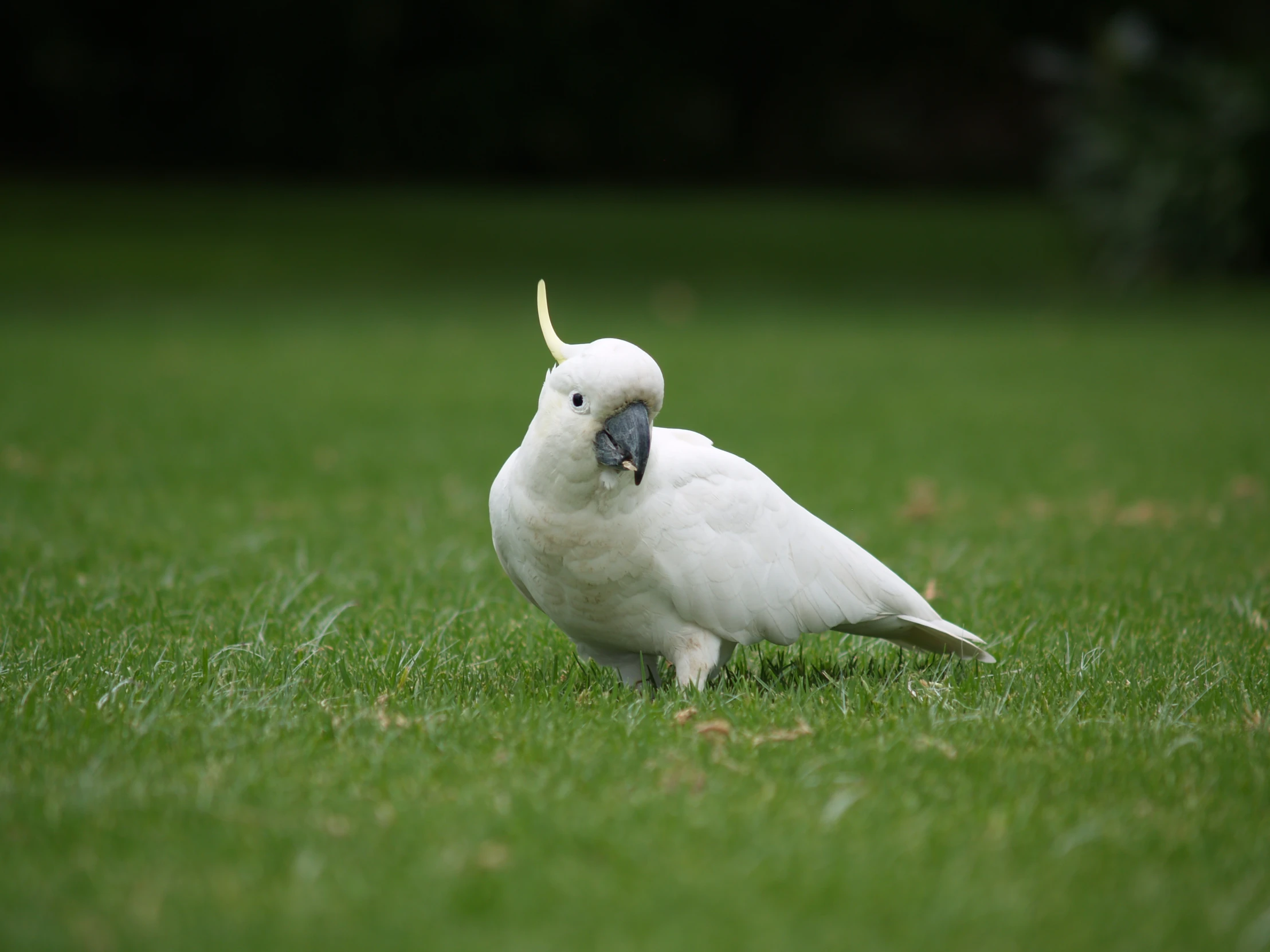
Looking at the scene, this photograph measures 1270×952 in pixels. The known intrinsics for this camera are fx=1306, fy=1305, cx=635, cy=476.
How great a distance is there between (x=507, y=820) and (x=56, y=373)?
842 centimetres

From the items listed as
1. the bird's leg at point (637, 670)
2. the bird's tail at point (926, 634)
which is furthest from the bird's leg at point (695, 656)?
the bird's tail at point (926, 634)

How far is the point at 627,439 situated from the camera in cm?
288

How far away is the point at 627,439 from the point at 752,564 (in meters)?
0.55

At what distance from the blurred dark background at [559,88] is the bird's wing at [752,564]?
1762cm

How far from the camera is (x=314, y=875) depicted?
2.13m

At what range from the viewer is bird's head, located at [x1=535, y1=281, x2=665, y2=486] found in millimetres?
2850

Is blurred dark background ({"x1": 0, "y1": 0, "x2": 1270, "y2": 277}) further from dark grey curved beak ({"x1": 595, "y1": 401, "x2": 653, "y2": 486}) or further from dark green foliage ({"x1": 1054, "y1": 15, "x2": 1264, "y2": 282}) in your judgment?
dark grey curved beak ({"x1": 595, "y1": 401, "x2": 653, "y2": 486})

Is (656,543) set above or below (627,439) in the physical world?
below

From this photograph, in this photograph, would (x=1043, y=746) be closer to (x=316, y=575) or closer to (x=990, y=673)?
(x=990, y=673)

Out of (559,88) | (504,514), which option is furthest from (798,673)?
(559,88)

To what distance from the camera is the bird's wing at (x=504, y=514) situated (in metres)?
3.20

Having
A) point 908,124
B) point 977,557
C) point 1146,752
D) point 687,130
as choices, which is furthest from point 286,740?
point 908,124

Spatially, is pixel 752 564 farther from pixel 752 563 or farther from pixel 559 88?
pixel 559 88

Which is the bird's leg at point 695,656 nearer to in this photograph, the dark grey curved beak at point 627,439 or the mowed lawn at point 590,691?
the mowed lawn at point 590,691
